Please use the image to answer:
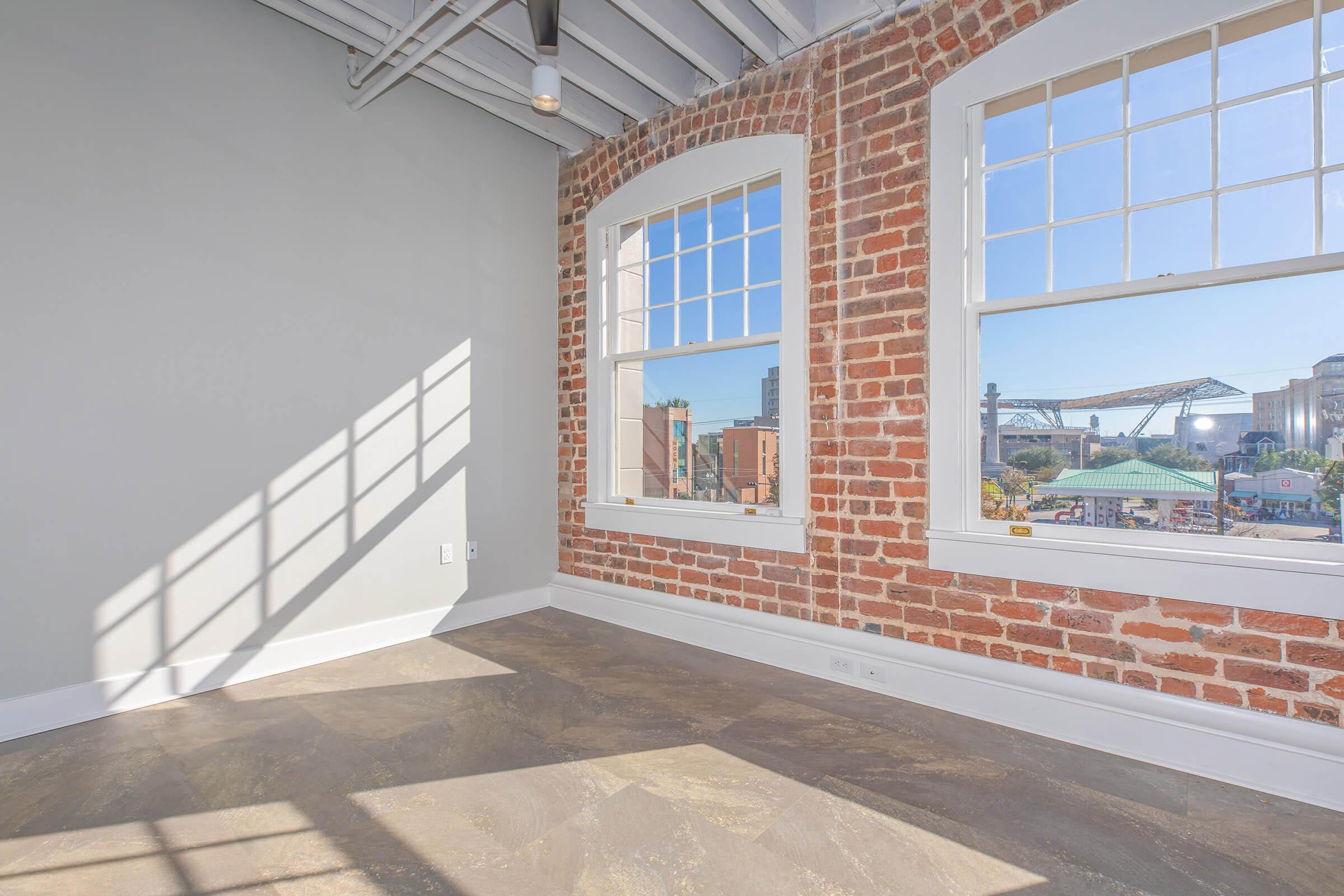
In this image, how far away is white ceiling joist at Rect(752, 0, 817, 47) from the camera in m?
3.10

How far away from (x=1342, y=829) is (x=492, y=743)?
2942mm

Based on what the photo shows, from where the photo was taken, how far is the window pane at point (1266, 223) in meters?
2.29

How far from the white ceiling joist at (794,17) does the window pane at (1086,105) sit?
48.8 inches

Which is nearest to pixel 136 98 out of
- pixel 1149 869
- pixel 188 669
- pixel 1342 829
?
pixel 188 669

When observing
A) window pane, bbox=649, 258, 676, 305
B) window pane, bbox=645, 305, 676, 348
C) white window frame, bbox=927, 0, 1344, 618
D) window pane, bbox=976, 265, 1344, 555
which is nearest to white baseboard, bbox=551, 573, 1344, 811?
white window frame, bbox=927, 0, 1344, 618

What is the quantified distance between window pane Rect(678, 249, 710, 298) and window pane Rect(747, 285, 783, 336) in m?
0.38

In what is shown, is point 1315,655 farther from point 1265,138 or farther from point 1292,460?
point 1265,138

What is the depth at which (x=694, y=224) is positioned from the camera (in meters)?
4.15

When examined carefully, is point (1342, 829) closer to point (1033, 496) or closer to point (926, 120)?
point (1033, 496)

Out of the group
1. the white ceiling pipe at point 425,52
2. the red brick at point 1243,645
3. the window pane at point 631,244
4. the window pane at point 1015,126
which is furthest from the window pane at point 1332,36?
the window pane at point 631,244

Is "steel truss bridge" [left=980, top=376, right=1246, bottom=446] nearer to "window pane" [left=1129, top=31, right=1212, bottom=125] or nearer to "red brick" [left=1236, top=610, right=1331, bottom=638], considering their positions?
"red brick" [left=1236, top=610, right=1331, bottom=638]

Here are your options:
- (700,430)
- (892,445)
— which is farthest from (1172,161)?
(700,430)

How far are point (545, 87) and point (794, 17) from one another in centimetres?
128

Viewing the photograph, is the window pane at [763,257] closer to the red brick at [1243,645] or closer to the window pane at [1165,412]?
the window pane at [1165,412]
